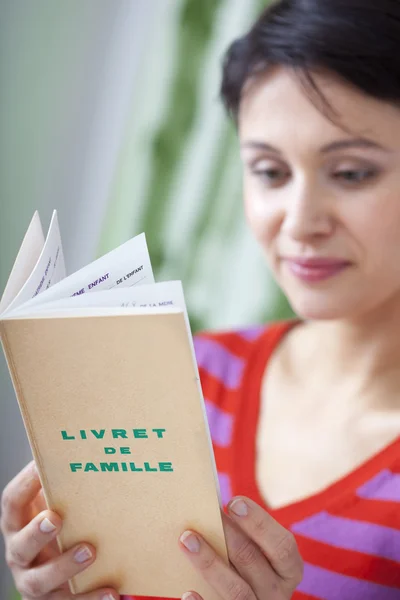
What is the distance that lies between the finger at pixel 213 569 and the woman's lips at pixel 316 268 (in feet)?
1.25

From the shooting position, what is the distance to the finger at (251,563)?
2.06 feet

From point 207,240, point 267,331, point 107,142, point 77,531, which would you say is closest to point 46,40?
point 107,142

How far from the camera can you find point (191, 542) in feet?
2.00

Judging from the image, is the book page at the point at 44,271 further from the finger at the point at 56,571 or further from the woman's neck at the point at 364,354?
the woman's neck at the point at 364,354

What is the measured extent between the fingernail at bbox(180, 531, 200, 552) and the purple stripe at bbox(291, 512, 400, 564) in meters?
0.28

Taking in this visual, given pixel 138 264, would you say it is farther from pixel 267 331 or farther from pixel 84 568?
pixel 267 331

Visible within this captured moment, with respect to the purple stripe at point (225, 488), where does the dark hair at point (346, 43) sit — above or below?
above

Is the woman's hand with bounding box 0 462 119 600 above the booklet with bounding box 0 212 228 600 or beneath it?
beneath

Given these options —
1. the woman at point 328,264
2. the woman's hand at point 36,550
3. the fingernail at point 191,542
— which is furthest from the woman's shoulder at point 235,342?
the fingernail at point 191,542

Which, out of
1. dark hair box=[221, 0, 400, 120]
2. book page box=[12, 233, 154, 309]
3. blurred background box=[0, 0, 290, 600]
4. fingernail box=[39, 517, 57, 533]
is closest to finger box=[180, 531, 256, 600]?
fingernail box=[39, 517, 57, 533]

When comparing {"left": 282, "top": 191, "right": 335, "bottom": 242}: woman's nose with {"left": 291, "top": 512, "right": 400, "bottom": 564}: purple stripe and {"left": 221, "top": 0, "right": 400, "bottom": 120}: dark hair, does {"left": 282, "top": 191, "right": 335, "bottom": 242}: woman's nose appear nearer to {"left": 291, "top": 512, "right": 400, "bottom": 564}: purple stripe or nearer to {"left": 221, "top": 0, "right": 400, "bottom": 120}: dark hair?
{"left": 221, "top": 0, "right": 400, "bottom": 120}: dark hair

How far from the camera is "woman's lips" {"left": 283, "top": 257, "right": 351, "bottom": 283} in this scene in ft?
2.85

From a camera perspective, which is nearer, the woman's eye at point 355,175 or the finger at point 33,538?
the finger at point 33,538

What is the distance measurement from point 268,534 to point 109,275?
0.86ft
